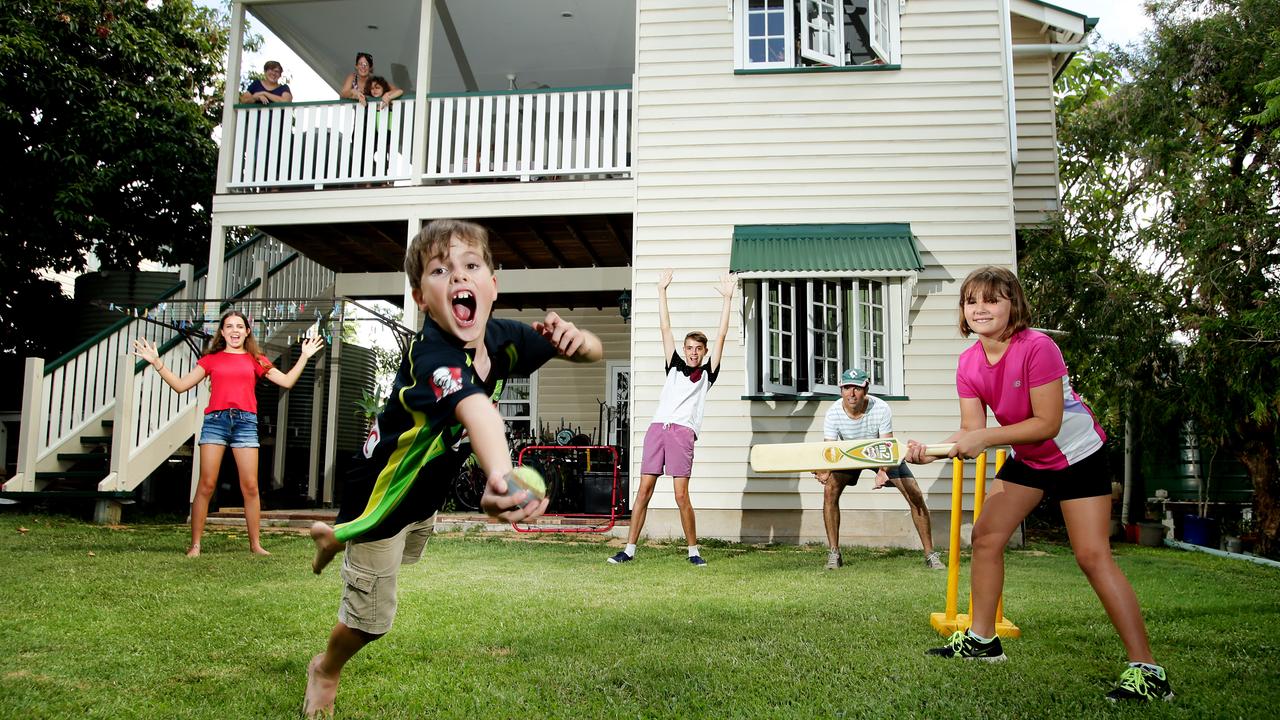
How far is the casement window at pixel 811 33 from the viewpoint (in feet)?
32.5

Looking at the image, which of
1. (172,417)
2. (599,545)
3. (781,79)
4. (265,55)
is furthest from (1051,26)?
(265,55)

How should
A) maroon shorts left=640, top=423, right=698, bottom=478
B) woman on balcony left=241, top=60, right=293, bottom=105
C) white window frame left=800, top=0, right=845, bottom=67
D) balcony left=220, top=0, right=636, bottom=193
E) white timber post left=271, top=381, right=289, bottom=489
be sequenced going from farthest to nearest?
white timber post left=271, top=381, right=289, bottom=489, woman on balcony left=241, top=60, right=293, bottom=105, balcony left=220, top=0, right=636, bottom=193, white window frame left=800, top=0, right=845, bottom=67, maroon shorts left=640, top=423, right=698, bottom=478

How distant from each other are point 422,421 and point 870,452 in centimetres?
199

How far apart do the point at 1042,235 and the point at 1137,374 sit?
2.02 metres

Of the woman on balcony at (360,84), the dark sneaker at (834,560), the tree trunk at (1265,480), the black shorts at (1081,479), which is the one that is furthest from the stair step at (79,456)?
the tree trunk at (1265,480)

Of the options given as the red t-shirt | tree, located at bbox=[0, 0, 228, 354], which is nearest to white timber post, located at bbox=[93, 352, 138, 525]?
the red t-shirt

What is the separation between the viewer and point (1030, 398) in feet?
11.1

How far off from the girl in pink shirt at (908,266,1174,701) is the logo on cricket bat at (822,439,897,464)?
107 mm

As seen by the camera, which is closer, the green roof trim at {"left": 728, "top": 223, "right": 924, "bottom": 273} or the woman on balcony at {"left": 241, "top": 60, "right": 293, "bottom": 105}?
the green roof trim at {"left": 728, "top": 223, "right": 924, "bottom": 273}

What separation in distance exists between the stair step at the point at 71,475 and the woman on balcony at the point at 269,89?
4789 mm

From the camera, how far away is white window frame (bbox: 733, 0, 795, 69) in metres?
9.96

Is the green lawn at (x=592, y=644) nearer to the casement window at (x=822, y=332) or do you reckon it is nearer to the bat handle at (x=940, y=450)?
the bat handle at (x=940, y=450)

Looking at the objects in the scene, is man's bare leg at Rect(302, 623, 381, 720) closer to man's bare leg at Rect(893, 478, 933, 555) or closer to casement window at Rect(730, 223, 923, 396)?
man's bare leg at Rect(893, 478, 933, 555)

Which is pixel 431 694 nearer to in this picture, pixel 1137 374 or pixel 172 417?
pixel 172 417
